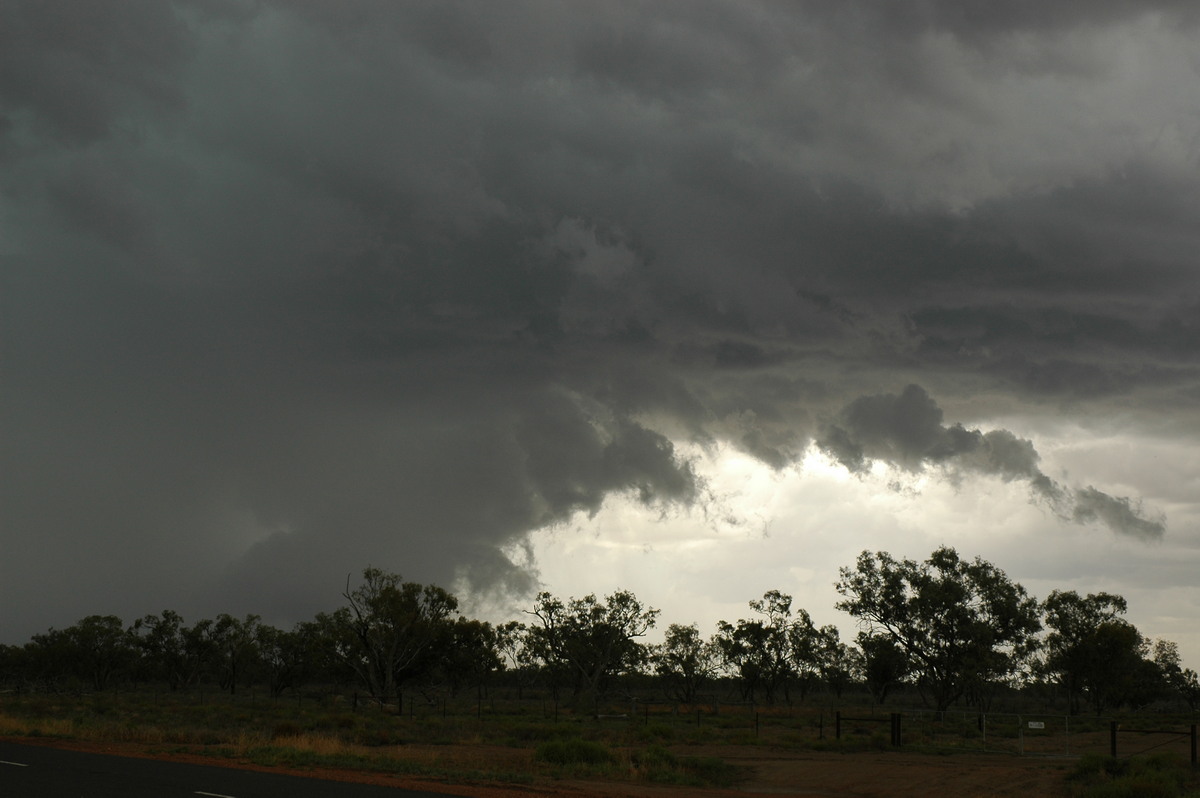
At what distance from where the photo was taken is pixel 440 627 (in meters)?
86.4

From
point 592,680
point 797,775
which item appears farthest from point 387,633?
point 797,775

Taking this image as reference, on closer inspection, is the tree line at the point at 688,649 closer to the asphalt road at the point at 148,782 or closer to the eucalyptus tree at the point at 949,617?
the eucalyptus tree at the point at 949,617

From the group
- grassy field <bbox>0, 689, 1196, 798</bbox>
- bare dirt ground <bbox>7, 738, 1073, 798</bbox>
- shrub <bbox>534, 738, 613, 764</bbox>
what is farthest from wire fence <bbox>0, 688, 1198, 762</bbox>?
shrub <bbox>534, 738, 613, 764</bbox>

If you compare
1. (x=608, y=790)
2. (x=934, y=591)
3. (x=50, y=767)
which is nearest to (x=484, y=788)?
(x=608, y=790)

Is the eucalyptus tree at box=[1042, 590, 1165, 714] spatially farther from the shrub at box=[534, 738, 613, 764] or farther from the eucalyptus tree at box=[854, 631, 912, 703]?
the shrub at box=[534, 738, 613, 764]

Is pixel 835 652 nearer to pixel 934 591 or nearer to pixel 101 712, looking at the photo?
pixel 934 591

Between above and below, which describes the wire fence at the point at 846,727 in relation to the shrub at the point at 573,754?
below

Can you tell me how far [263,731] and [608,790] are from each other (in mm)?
24732

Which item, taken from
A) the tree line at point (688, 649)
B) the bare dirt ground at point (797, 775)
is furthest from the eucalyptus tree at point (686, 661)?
the bare dirt ground at point (797, 775)

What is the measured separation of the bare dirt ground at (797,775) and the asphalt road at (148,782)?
5.16 ft

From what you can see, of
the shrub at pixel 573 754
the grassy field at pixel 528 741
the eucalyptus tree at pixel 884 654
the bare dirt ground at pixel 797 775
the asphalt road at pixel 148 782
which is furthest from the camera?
the eucalyptus tree at pixel 884 654

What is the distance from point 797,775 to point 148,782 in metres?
19.3

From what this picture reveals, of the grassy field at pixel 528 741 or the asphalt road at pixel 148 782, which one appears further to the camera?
the grassy field at pixel 528 741

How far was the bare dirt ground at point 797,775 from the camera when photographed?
2452cm
